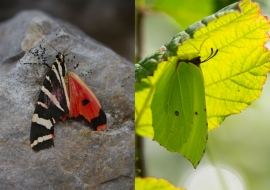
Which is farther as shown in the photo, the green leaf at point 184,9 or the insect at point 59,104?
the green leaf at point 184,9

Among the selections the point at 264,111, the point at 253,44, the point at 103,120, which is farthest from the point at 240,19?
the point at 264,111

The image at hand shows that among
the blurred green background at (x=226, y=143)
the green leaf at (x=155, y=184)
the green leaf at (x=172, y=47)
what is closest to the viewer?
the green leaf at (x=172, y=47)

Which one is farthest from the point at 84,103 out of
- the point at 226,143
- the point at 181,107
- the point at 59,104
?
the point at 226,143

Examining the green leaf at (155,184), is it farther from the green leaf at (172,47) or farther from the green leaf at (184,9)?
the green leaf at (184,9)


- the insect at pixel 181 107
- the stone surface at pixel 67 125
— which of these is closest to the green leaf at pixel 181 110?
the insect at pixel 181 107

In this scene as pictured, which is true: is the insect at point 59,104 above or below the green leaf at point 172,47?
below

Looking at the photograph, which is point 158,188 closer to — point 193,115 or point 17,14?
point 193,115

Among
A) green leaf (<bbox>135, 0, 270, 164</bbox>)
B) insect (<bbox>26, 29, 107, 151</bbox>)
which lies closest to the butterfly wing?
insect (<bbox>26, 29, 107, 151</bbox>)

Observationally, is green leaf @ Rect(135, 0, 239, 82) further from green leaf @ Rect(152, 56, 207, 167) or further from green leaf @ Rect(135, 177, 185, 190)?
green leaf @ Rect(135, 177, 185, 190)
